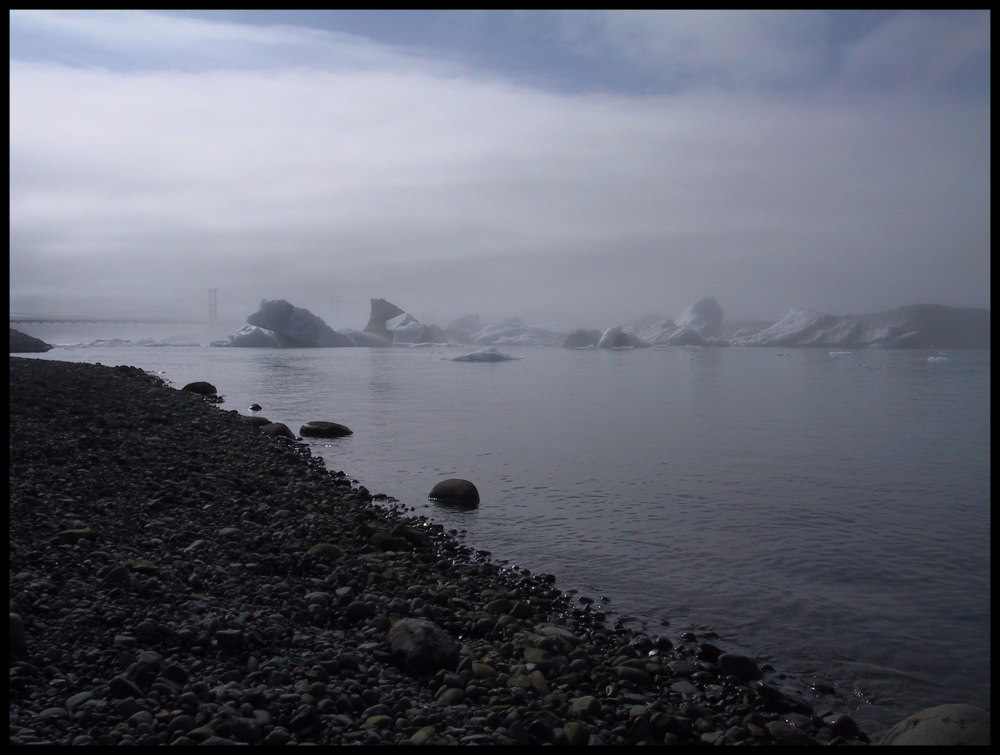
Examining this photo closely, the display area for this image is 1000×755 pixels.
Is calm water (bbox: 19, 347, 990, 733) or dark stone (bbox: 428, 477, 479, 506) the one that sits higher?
dark stone (bbox: 428, 477, 479, 506)

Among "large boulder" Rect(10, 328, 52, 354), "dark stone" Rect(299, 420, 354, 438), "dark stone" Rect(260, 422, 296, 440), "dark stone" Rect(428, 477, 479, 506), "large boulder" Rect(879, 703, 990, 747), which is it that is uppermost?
"large boulder" Rect(10, 328, 52, 354)

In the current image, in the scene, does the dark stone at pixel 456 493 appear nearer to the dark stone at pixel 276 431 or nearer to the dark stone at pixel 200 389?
the dark stone at pixel 276 431

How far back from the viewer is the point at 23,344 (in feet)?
200

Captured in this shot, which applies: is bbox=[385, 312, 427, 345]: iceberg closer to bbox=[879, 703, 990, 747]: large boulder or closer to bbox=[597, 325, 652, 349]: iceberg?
bbox=[597, 325, 652, 349]: iceberg

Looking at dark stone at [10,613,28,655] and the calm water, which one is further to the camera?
the calm water

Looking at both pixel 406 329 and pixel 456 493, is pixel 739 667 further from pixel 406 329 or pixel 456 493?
pixel 406 329

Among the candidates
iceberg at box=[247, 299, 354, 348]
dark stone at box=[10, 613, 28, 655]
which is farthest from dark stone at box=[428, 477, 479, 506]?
iceberg at box=[247, 299, 354, 348]

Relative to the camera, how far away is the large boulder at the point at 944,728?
326 centimetres

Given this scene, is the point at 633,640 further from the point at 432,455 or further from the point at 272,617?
the point at 432,455

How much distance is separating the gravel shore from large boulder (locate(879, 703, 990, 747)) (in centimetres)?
23

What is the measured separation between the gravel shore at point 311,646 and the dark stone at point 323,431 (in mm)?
7082

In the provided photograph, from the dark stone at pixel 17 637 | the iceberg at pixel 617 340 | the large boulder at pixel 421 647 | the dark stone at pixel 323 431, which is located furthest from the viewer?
the iceberg at pixel 617 340

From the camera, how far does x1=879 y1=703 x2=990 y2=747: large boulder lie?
128 inches

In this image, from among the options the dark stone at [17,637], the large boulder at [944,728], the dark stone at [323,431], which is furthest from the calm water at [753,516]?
the dark stone at [17,637]
